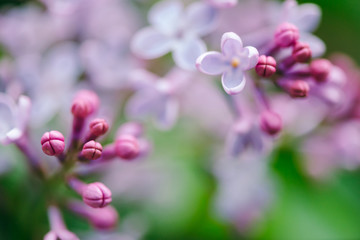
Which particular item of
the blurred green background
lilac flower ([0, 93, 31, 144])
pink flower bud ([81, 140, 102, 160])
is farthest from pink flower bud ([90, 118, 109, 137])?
the blurred green background

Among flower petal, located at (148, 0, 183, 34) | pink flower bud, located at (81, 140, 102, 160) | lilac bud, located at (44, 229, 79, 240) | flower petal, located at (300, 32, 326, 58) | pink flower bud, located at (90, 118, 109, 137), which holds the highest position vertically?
flower petal, located at (300, 32, 326, 58)

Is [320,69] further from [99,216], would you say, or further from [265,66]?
[99,216]

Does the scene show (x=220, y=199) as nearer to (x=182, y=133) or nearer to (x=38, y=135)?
(x=182, y=133)

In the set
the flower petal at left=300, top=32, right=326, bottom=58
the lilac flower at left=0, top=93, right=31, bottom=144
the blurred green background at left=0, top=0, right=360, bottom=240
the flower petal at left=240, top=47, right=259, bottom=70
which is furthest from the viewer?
the blurred green background at left=0, top=0, right=360, bottom=240

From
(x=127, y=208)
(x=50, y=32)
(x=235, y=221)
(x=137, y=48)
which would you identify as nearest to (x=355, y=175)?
(x=235, y=221)

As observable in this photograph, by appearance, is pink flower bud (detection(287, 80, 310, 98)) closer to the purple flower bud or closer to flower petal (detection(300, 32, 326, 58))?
flower petal (detection(300, 32, 326, 58))

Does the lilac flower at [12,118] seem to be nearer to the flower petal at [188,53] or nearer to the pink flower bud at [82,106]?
the pink flower bud at [82,106]

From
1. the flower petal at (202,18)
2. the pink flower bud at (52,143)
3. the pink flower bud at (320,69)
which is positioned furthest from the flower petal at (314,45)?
the pink flower bud at (52,143)
